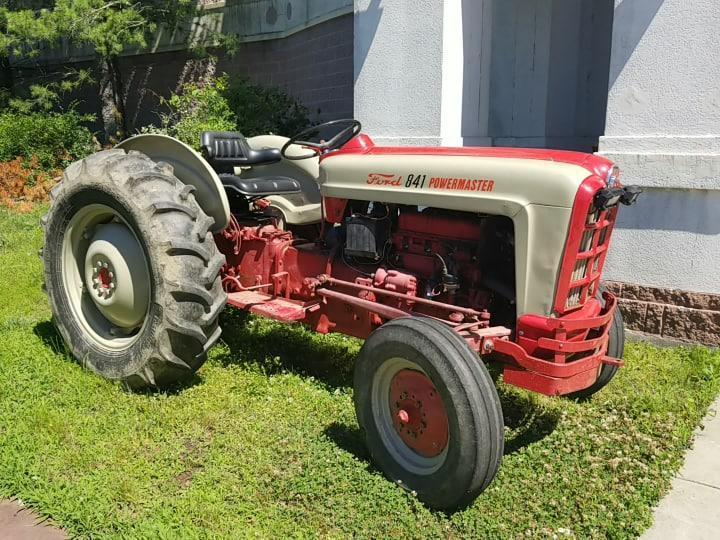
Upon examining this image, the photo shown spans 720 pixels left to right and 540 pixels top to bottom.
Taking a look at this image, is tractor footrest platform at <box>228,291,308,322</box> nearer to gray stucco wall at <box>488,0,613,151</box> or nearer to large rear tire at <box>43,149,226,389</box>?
large rear tire at <box>43,149,226,389</box>

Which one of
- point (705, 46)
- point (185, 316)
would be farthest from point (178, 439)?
point (705, 46)

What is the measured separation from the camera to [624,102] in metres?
4.96

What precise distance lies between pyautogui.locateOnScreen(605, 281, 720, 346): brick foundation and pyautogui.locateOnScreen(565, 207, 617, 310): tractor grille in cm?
174

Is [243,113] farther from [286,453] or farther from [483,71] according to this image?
[286,453]

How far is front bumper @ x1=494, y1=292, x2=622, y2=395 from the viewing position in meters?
3.03

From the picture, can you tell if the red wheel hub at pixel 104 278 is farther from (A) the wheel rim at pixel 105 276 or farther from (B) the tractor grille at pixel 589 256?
(B) the tractor grille at pixel 589 256

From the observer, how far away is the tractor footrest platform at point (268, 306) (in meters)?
3.99

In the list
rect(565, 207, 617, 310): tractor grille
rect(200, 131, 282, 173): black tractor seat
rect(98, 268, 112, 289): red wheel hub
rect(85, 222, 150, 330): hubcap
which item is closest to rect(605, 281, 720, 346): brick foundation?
rect(565, 207, 617, 310): tractor grille

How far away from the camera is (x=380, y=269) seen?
150 inches

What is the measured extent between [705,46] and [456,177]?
253 cm

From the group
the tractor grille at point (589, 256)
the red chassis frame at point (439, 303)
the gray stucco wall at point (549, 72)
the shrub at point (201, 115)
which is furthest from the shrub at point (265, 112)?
the tractor grille at point (589, 256)

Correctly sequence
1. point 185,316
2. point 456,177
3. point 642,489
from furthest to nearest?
point 185,316, point 456,177, point 642,489

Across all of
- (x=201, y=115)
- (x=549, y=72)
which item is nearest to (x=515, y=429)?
(x=549, y=72)

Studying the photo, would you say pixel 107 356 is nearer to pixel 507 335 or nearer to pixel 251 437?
pixel 251 437
